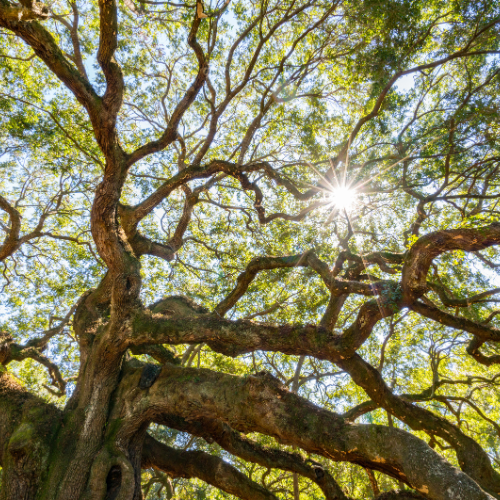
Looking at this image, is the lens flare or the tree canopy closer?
the tree canopy

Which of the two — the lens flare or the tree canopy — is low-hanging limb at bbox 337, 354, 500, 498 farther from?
the lens flare

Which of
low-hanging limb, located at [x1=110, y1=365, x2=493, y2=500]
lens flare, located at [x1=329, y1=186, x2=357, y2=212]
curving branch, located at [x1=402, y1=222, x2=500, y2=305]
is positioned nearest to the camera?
low-hanging limb, located at [x1=110, y1=365, x2=493, y2=500]

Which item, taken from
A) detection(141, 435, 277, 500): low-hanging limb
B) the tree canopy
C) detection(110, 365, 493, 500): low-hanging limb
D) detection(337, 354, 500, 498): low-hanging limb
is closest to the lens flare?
the tree canopy

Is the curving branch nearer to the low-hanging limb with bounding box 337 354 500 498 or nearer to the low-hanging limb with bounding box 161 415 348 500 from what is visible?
the low-hanging limb with bounding box 337 354 500 498

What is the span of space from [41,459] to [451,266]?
331 inches

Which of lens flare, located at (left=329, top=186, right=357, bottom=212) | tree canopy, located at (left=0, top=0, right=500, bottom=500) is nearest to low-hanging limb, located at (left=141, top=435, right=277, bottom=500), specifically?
tree canopy, located at (left=0, top=0, right=500, bottom=500)

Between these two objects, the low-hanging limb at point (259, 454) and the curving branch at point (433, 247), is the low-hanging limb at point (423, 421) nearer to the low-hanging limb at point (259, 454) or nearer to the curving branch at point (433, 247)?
the curving branch at point (433, 247)

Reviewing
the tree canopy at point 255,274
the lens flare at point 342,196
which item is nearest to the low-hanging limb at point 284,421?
the tree canopy at point 255,274

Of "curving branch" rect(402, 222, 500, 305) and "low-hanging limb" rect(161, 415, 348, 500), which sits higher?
"curving branch" rect(402, 222, 500, 305)

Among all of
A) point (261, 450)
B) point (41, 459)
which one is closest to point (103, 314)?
point (41, 459)

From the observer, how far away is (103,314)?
21.6 ft

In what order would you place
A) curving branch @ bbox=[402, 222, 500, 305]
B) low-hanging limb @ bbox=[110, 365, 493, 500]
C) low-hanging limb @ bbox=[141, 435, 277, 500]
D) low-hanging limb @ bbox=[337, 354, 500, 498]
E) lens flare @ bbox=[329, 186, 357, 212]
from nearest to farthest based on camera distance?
low-hanging limb @ bbox=[110, 365, 493, 500] < curving branch @ bbox=[402, 222, 500, 305] < low-hanging limb @ bbox=[337, 354, 500, 498] < low-hanging limb @ bbox=[141, 435, 277, 500] < lens flare @ bbox=[329, 186, 357, 212]

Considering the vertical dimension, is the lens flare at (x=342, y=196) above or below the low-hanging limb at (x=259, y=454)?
above

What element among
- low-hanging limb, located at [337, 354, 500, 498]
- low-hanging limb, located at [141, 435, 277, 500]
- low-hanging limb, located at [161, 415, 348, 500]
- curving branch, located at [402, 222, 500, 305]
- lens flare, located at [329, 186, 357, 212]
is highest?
lens flare, located at [329, 186, 357, 212]
